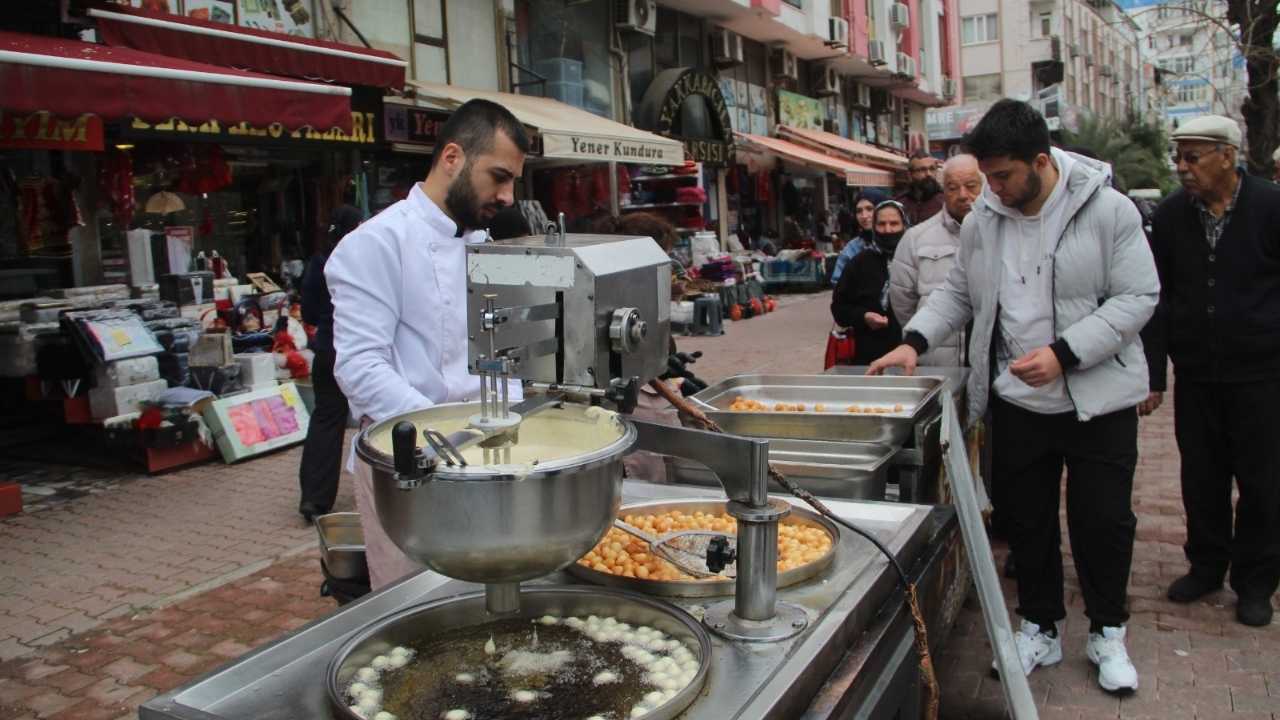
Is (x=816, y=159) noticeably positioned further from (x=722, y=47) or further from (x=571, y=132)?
(x=571, y=132)

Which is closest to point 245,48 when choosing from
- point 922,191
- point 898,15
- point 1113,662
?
point 922,191

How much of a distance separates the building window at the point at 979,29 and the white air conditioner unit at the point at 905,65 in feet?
65.4

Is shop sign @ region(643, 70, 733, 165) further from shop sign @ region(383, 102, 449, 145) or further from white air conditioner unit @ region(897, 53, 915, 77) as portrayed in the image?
white air conditioner unit @ region(897, 53, 915, 77)

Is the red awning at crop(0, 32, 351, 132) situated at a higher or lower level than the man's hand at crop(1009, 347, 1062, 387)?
higher

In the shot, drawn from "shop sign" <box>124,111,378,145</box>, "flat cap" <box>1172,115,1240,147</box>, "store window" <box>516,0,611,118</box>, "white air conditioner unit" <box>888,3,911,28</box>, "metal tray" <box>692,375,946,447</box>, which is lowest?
"metal tray" <box>692,375,946,447</box>

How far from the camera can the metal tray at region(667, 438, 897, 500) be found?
9.82 ft

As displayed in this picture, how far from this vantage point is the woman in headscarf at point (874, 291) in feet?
18.7

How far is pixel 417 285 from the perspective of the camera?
2.63 m

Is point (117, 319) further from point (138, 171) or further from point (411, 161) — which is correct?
point (411, 161)

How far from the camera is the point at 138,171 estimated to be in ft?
29.1

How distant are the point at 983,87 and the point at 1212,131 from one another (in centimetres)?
4624

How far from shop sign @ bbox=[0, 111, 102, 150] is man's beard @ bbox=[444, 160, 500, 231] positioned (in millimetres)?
5242

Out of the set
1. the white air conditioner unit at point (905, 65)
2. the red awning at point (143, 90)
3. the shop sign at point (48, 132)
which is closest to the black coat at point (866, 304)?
the red awning at point (143, 90)

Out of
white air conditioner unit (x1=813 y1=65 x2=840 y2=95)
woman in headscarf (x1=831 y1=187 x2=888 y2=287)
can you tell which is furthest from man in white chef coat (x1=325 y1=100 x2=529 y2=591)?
white air conditioner unit (x1=813 y1=65 x2=840 y2=95)
